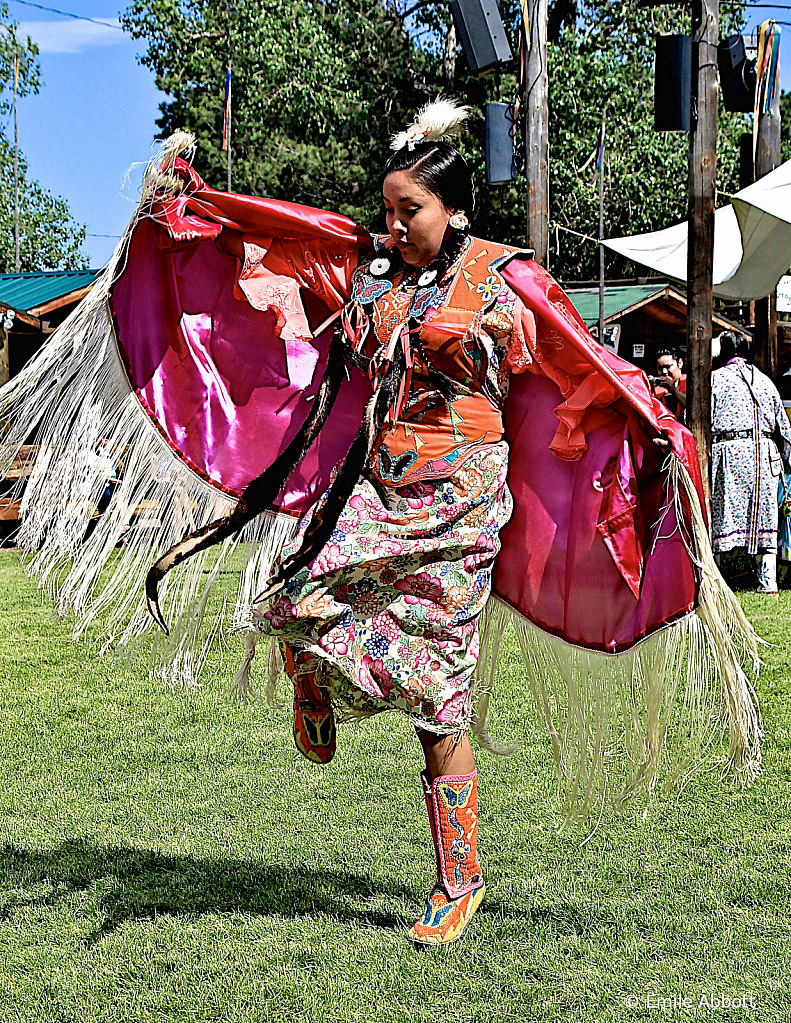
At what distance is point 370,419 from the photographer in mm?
2619

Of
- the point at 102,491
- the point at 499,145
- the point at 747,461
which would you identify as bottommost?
the point at 747,461

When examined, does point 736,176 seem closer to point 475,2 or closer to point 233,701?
point 475,2

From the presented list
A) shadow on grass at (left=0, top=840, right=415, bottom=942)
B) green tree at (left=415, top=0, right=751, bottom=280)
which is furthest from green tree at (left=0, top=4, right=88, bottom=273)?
shadow on grass at (left=0, top=840, right=415, bottom=942)

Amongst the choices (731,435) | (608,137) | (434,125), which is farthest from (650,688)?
(608,137)

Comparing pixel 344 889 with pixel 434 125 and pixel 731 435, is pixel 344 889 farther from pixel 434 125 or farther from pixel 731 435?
pixel 731 435

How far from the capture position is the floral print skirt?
102 inches

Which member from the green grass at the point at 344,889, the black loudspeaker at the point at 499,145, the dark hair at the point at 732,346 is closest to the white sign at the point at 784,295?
the dark hair at the point at 732,346

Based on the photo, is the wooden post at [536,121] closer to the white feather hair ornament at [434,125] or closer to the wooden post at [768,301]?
the wooden post at [768,301]

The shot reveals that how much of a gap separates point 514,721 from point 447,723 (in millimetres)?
1854

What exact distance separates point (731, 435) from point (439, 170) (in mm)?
5357

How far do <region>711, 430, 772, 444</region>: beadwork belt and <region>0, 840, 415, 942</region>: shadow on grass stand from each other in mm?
5327

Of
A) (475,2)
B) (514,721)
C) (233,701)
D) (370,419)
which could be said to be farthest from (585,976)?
(475,2)

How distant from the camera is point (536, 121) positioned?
8945 millimetres

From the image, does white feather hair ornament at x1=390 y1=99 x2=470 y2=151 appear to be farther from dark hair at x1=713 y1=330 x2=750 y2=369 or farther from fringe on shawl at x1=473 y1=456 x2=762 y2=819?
dark hair at x1=713 y1=330 x2=750 y2=369
